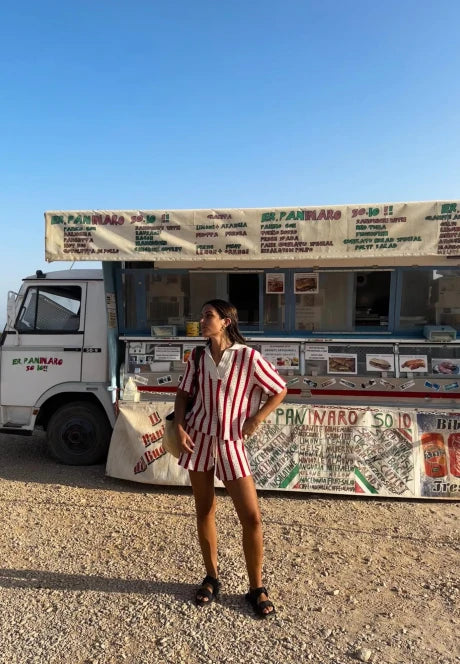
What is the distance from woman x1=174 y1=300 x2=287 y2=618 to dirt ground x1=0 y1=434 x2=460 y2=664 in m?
0.31

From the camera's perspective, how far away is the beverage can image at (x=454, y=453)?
4.49m

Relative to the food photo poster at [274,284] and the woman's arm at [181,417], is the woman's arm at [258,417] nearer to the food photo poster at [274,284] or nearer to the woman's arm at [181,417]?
the woman's arm at [181,417]

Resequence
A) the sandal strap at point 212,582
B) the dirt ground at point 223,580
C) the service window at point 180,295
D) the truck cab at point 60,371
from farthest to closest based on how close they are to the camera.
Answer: the truck cab at point 60,371 → the service window at point 180,295 → the sandal strap at point 212,582 → the dirt ground at point 223,580

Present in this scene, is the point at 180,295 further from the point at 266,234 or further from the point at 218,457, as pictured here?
the point at 218,457

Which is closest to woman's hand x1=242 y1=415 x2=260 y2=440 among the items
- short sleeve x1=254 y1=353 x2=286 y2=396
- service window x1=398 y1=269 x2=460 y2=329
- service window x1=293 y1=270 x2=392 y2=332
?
short sleeve x1=254 y1=353 x2=286 y2=396

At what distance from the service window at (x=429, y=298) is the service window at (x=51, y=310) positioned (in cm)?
369

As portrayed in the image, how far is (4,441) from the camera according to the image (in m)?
6.82

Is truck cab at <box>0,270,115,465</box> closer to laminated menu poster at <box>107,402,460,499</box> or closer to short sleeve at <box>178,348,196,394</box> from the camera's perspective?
laminated menu poster at <box>107,402,460,499</box>

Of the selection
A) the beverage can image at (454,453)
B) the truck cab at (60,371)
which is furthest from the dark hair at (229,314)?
the truck cab at (60,371)

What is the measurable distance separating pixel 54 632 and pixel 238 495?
1.24 meters

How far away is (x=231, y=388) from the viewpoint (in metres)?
2.70

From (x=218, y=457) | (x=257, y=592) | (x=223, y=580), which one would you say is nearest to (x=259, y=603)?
(x=257, y=592)

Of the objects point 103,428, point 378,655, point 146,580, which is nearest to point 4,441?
point 103,428

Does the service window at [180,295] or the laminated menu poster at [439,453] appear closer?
the laminated menu poster at [439,453]
